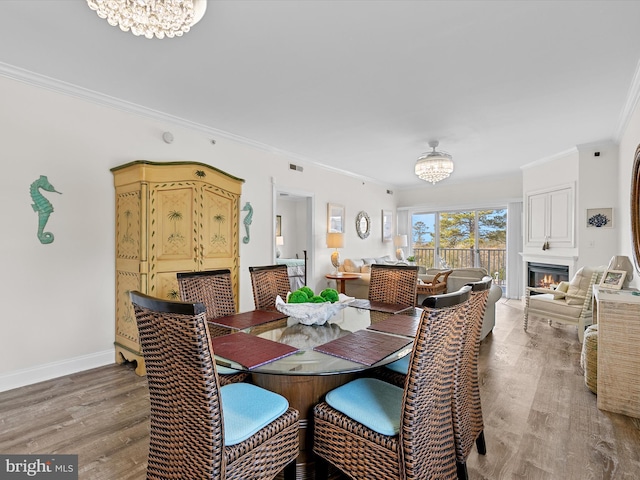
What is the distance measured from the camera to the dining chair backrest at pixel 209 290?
2.26 meters

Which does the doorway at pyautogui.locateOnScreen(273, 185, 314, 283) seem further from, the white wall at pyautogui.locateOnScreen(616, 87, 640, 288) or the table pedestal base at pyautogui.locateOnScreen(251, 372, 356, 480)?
the table pedestal base at pyautogui.locateOnScreen(251, 372, 356, 480)

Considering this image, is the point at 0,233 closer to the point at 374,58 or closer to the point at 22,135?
the point at 22,135

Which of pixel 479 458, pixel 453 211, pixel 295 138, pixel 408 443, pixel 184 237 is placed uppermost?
pixel 295 138

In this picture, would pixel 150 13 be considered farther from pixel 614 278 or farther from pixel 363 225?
pixel 363 225

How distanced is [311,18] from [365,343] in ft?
6.34

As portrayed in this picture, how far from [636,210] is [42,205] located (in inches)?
215

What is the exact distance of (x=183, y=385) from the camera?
118cm

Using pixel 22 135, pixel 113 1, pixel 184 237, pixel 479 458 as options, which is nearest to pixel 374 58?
pixel 113 1

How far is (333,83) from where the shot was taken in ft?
9.32

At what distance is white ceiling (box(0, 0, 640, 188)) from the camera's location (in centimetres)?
197

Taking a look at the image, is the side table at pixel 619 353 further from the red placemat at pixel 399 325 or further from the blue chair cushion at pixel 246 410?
the blue chair cushion at pixel 246 410

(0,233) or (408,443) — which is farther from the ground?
(0,233)

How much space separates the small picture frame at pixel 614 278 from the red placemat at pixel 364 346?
2944mm

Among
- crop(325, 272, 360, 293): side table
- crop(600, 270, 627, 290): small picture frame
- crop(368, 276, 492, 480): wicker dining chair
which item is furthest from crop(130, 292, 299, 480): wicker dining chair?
crop(325, 272, 360, 293): side table
